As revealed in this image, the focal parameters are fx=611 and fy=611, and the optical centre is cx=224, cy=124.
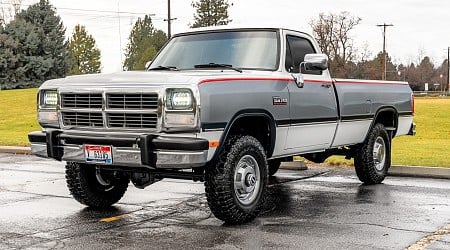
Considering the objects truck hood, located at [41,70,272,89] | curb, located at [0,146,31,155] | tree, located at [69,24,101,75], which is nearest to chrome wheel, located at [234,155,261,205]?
truck hood, located at [41,70,272,89]

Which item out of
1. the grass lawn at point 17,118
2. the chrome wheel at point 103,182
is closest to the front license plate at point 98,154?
the chrome wheel at point 103,182

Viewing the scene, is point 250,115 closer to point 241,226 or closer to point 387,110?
point 241,226

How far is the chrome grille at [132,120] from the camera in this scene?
19.8 feet

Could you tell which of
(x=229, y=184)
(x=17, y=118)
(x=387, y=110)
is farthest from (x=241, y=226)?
(x=17, y=118)

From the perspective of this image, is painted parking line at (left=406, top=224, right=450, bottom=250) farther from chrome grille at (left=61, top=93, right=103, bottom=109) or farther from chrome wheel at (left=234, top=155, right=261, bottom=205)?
chrome grille at (left=61, top=93, right=103, bottom=109)

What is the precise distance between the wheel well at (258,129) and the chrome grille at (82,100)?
1425mm

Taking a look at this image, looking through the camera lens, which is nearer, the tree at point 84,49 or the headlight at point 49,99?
the headlight at point 49,99

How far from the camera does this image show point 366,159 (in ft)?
30.5

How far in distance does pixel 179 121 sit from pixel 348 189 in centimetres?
397

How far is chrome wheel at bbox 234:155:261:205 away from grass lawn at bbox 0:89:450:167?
5153mm

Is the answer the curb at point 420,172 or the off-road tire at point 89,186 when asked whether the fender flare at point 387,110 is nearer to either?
the curb at point 420,172

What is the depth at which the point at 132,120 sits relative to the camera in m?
6.16

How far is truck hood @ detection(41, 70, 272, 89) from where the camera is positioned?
19.6ft

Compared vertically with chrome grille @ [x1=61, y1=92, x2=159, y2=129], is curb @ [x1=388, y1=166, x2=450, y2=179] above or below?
below
